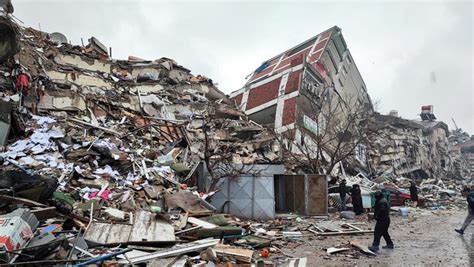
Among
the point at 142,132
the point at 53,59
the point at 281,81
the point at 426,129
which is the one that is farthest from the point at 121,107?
the point at 426,129

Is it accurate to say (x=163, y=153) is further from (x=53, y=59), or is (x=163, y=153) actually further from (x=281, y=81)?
(x=281, y=81)

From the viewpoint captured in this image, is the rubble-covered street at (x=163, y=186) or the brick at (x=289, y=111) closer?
the rubble-covered street at (x=163, y=186)

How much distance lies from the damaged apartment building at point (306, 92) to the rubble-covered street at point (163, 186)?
0.51 m

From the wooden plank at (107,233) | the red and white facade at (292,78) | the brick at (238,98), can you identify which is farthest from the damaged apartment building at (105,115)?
the brick at (238,98)

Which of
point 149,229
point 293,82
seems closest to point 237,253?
point 149,229

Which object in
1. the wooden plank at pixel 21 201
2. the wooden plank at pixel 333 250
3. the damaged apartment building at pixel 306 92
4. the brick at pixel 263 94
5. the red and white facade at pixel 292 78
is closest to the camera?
the wooden plank at pixel 21 201

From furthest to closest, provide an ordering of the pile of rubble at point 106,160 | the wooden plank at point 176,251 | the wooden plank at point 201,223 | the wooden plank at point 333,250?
1. the wooden plank at point 201,223
2. the wooden plank at point 333,250
3. the pile of rubble at point 106,160
4. the wooden plank at point 176,251

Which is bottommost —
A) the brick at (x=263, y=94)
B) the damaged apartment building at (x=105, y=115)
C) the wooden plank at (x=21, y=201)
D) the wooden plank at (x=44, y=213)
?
the wooden plank at (x=44, y=213)

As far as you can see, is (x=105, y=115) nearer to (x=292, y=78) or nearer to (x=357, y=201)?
(x=357, y=201)

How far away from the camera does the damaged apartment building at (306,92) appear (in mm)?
23672

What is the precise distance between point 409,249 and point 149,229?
549cm

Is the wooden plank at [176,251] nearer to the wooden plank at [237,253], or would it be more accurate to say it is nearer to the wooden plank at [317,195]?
the wooden plank at [237,253]

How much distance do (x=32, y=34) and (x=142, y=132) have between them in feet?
35.1

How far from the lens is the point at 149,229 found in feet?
21.8
